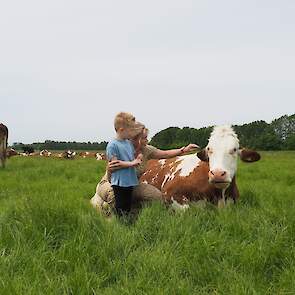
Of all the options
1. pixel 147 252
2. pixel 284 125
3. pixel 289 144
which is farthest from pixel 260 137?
pixel 147 252

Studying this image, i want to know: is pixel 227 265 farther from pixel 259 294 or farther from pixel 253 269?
pixel 259 294

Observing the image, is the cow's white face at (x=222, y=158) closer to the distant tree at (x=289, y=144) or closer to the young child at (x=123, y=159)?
the young child at (x=123, y=159)

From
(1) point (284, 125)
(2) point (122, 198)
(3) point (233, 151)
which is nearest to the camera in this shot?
(2) point (122, 198)

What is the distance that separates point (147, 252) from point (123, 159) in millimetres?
2200

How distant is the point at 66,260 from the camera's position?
3928 millimetres

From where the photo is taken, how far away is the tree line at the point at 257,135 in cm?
1573

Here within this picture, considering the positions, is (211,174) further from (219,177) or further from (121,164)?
(121,164)

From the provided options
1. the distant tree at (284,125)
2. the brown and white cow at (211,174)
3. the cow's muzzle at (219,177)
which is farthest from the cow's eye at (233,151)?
the distant tree at (284,125)

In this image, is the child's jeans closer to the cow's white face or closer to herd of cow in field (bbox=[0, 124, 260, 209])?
herd of cow in field (bbox=[0, 124, 260, 209])

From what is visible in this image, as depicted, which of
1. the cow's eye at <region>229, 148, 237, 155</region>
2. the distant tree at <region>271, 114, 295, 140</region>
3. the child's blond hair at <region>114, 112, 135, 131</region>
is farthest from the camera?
the distant tree at <region>271, 114, 295, 140</region>

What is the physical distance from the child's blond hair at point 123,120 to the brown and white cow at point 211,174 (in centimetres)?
114

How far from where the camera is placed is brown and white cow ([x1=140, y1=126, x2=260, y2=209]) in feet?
19.6

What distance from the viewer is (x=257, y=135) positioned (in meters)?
48.2

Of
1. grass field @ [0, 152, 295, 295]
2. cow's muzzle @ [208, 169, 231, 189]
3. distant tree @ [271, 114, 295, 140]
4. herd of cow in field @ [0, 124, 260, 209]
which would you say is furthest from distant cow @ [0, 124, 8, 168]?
distant tree @ [271, 114, 295, 140]
